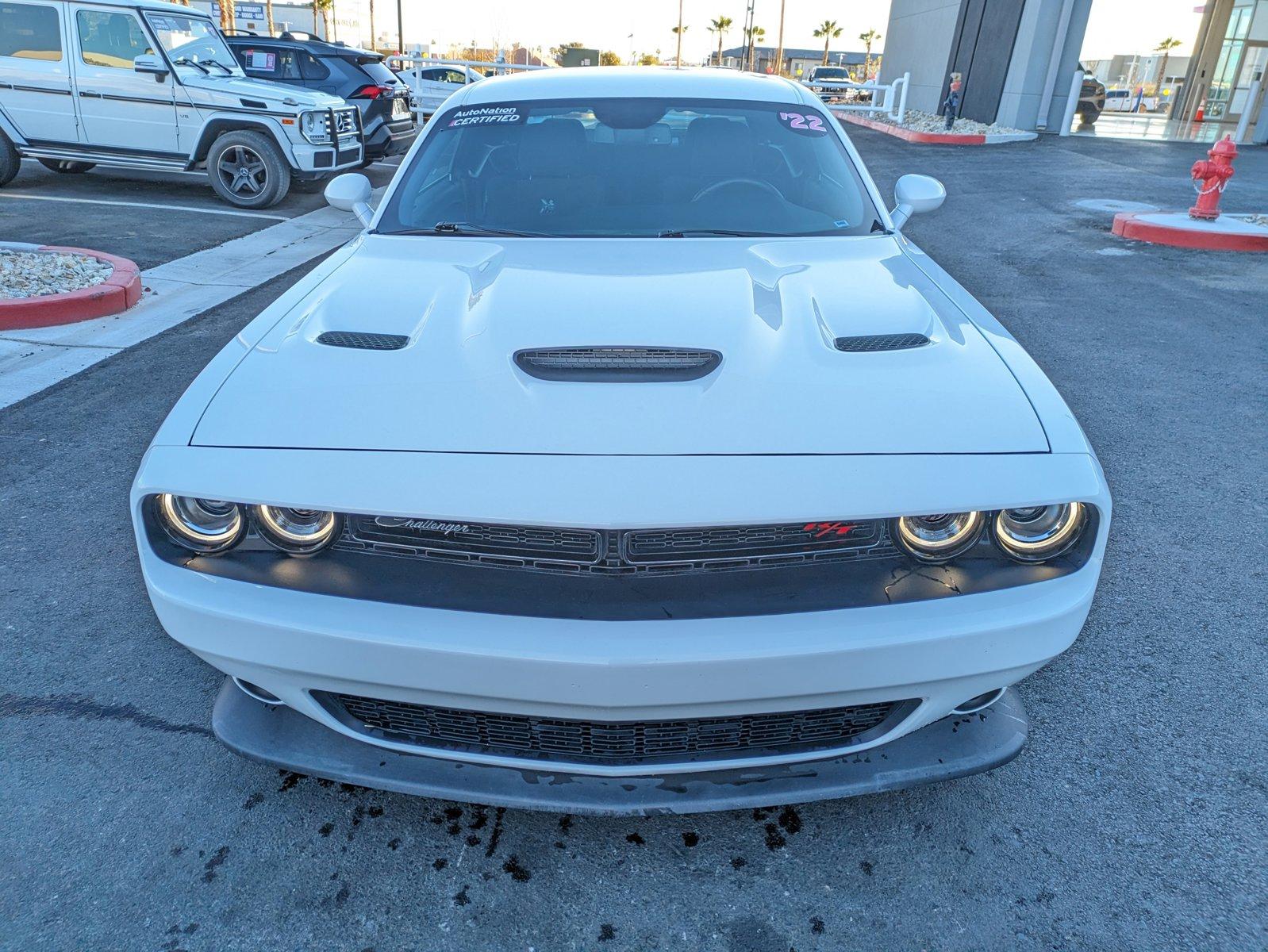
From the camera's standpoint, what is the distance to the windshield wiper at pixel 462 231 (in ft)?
9.30

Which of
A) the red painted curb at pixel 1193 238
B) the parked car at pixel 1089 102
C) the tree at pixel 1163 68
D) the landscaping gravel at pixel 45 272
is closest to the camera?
the landscaping gravel at pixel 45 272

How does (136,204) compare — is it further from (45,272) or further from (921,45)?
(921,45)

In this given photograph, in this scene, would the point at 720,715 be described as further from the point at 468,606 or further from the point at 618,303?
the point at 618,303

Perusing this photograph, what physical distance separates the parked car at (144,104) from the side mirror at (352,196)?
22.0 ft

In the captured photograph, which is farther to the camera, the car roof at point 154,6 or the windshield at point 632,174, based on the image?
the car roof at point 154,6

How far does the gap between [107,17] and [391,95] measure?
12.2ft

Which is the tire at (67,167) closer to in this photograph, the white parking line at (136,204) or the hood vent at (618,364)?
the white parking line at (136,204)

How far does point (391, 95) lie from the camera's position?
11898 mm

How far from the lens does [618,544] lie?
167cm

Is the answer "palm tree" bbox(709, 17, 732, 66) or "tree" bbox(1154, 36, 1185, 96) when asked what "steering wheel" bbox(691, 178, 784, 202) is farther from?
"palm tree" bbox(709, 17, 732, 66)

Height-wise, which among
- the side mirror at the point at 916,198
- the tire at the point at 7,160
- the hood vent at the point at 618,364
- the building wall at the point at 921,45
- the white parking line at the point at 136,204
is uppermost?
the building wall at the point at 921,45

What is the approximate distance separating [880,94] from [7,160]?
30.2 meters

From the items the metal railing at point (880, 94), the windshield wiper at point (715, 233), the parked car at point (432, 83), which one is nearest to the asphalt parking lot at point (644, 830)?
the windshield wiper at point (715, 233)

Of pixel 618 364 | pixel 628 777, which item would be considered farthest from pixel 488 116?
pixel 628 777
